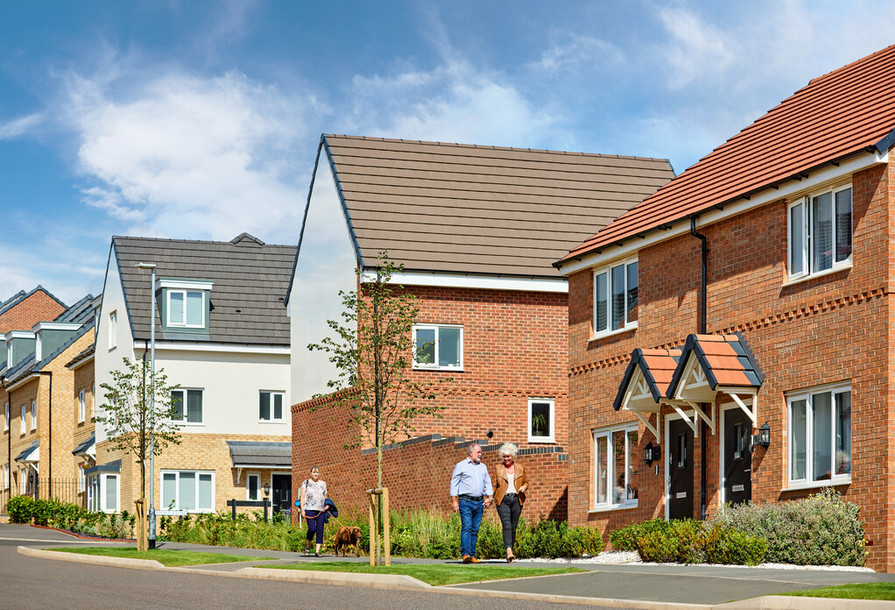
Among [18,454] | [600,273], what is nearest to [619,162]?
[600,273]

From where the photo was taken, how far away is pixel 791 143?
2344 centimetres

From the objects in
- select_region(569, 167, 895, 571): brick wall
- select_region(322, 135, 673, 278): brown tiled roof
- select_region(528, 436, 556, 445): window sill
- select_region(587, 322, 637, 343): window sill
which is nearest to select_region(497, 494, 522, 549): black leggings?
select_region(569, 167, 895, 571): brick wall

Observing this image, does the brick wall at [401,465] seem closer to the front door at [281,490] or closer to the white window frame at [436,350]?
the white window frame at [436,350]

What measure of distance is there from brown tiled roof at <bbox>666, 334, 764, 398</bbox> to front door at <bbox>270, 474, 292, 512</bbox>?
27.5m

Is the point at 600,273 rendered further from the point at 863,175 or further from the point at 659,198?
the point at 863,175

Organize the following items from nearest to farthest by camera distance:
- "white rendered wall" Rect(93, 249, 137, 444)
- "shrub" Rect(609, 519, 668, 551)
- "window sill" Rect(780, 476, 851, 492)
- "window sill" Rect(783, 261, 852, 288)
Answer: "window sill" Rect(780, 476, 851, 492), "window sill" Rect(783, 261, 852, 288), "shrub" Rect(609, 519, 668, 551), "white rendered wall" Rect(93, 249, 137, 444)

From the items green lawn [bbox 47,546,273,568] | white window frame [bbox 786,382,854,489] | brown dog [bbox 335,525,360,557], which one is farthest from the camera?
brown dog [bbox 335,525,360,557]

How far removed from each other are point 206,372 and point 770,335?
3031 cm

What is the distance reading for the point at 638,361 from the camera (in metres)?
23.8

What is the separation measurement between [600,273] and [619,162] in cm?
1426

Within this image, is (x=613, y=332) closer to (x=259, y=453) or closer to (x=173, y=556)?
(x=173, y=556)

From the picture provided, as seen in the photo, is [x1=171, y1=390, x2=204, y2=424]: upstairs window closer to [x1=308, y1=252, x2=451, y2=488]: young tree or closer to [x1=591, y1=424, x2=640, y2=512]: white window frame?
[x1=308, y1=252, x2=451, y2=488]: young tree

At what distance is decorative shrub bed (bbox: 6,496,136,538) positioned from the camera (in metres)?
43.1

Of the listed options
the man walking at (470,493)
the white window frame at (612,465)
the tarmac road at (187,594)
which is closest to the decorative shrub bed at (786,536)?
the man walking at (470,493)
